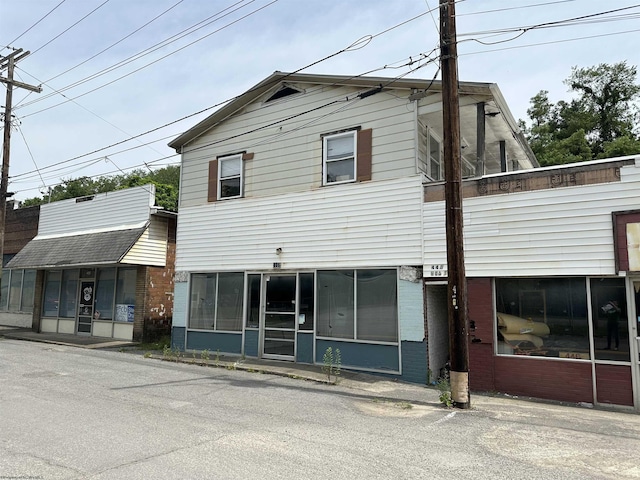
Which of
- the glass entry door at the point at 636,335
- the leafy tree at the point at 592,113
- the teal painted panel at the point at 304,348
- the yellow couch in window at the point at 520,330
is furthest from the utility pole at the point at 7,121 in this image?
the leafy tree at the point at 592,113

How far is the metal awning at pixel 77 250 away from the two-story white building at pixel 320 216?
107 inches

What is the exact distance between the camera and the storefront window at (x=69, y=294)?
19.7 meters

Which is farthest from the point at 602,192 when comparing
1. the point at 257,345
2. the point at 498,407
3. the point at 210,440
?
the point at 257,345

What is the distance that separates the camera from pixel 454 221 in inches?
333

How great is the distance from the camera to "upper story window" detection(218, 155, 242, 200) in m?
14.4

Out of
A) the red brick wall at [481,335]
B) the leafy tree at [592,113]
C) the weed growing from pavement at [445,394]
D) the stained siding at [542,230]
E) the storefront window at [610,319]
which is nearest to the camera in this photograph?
the weed growing from pavement at [445,394]

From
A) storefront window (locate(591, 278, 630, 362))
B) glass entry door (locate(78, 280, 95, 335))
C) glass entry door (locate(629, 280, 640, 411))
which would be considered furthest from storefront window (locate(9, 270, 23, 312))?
glass entry door (locate(629, 280, 640, 411))

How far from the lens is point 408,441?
633 centimetres

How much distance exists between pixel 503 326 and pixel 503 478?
5.27 m

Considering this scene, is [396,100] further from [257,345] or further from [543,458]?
[543,458]

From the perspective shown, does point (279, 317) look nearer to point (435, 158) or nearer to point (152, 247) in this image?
point (435, 158)

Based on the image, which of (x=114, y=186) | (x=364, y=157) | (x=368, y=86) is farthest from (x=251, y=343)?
(x=114, y=186)

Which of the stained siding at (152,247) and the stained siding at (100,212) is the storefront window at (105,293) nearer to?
the stained siding at (100,212)

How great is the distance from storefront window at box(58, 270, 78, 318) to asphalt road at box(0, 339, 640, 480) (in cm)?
965
